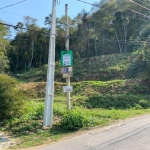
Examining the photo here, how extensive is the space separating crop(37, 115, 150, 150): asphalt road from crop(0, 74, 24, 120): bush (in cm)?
348

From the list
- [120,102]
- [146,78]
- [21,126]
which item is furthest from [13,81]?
[146,78]

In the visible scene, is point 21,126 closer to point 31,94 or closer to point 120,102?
point 120,102

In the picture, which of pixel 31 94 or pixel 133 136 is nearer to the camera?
pixel 133 136

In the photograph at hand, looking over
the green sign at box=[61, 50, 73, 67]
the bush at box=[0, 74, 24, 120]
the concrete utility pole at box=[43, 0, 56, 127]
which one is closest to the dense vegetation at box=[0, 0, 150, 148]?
the bush at box=[0, 74, 24, 120]

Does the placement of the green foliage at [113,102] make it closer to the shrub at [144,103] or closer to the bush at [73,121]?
the shrub at [144,103]

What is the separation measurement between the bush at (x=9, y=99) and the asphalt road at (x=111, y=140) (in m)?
3.48

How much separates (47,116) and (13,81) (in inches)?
104

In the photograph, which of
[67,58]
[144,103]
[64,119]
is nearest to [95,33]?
[144,103]

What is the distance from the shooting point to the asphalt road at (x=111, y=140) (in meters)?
4.96

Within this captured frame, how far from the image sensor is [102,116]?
8758 millimetres

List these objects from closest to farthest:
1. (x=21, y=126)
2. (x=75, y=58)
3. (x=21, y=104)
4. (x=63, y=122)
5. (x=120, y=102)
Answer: (x=63, y=122) < (x=21, y=126) < (x=21, y=104) < (x=120, y=102) < (x=75, y=58)

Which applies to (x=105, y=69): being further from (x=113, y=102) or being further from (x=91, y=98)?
(x=113, y=102)

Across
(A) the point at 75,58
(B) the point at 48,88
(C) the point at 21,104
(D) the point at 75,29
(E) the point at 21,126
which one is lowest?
(E) the point at 21,126

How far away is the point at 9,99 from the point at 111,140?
475 centimetres
